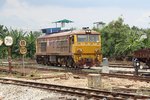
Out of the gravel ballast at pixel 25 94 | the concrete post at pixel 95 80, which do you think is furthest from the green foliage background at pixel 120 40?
the gravel ballast at pixel 25 94

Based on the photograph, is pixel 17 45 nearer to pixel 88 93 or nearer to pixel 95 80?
pixel 95 80

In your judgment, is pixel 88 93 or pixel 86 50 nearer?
pixel 88 93

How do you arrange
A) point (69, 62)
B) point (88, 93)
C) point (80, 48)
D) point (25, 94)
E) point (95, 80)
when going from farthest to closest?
1. point (69, 62)
2. point (80, 48)
3. point (95, 80)
4. point (25, 94)
5. point (88, 93)

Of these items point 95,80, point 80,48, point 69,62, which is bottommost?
point 95,80

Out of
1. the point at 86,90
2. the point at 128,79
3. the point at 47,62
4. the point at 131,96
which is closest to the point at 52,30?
the point at 47,62

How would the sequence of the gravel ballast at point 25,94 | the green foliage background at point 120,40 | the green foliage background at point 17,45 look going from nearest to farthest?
the gravel ballast at point 25,94, the green foliage background at point 120,40, the green foliage background at point 17,45

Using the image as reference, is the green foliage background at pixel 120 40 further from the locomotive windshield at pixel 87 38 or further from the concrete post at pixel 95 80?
the concrete post at pixel 95 80

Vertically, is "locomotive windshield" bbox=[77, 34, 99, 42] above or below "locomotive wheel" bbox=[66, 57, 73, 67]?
above

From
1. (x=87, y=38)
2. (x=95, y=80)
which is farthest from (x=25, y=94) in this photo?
(x=87, y=38)

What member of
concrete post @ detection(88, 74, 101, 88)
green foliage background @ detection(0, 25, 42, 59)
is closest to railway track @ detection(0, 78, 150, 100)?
concrete post @ detection(88, 74, 101, 88)

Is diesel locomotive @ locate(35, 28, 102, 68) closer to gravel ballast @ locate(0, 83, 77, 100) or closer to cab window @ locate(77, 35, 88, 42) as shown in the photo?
cab window @ locate(77, 35, 88, 42)

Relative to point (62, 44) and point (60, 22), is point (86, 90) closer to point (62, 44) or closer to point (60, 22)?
point (62, 44)

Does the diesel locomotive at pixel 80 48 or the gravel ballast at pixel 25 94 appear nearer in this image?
the gravel ballast at pixel 25 94

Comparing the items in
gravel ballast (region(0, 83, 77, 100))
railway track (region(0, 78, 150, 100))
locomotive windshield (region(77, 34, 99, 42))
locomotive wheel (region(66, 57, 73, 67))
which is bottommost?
gravel ballast (region(0, 83, 77, 100))
